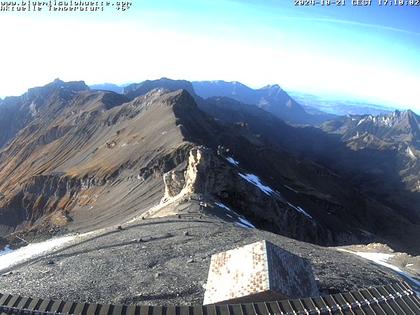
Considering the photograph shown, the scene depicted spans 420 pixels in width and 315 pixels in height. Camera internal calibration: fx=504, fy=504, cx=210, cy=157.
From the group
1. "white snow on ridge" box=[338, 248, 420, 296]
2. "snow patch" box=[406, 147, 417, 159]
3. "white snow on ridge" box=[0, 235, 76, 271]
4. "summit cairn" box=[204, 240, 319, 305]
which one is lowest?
"snow patch" box=[406, 147, 417, 159]

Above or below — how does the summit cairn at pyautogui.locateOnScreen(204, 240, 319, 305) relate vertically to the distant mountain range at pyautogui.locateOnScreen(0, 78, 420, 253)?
above

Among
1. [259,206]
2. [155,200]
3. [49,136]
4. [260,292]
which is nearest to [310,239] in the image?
[259,206]

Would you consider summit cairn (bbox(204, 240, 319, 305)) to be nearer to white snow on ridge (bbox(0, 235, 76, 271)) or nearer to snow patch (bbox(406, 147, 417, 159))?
white snow on ridge (bbox(0, 235, 76, 271))

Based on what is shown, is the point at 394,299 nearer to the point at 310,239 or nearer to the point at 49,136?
the point at 310,239

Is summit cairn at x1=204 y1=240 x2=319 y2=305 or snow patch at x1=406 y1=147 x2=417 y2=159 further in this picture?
snow patch at x1=406 y1=147 x2=417 y2=159

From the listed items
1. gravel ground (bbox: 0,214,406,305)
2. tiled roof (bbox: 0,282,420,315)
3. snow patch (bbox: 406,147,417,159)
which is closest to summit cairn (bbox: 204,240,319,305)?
tiled roof (bbox: 0,282,420,315)
